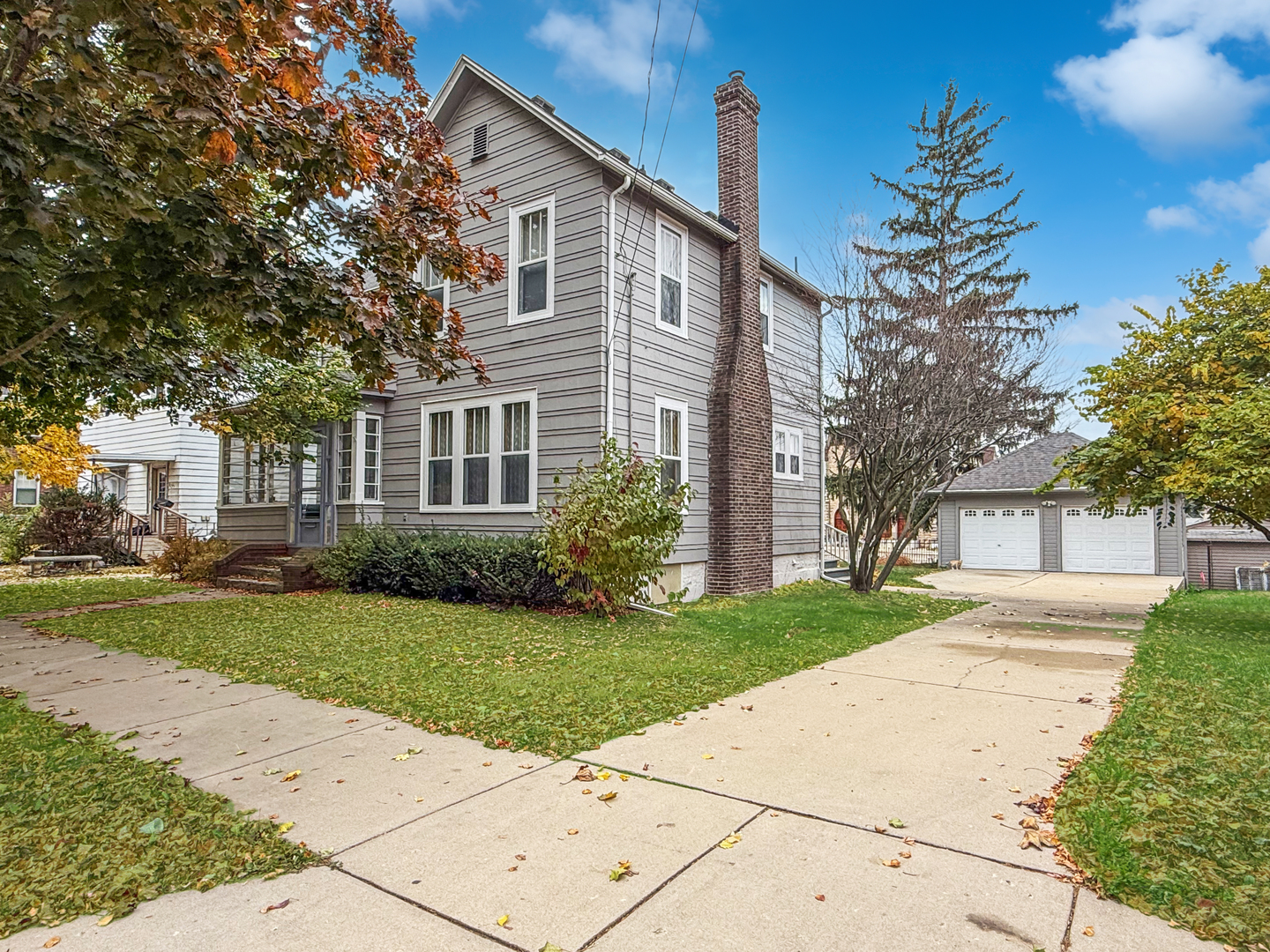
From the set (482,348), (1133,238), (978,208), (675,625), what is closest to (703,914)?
(675,625)

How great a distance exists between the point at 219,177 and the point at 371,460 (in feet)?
30.4

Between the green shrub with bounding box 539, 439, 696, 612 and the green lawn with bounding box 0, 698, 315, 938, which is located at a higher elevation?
the green shrub with bounding box 539, 439, 696, 612

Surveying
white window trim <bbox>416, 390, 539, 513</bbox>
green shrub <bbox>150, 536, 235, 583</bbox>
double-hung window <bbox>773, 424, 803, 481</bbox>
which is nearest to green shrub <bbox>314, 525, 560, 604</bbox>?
white window trim <bbox>416, 390, 539, 513</bbox>

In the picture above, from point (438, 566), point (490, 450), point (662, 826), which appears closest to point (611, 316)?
point (490, 450)

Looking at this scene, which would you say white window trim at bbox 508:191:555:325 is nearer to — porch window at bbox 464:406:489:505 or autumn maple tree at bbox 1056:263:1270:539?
porch window at bbox 464:406:489:505

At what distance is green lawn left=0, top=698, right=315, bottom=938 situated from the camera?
9.19 ft

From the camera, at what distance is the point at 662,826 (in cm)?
338

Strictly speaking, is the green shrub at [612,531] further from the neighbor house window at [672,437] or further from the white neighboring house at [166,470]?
the white neighboring house at [166,470]

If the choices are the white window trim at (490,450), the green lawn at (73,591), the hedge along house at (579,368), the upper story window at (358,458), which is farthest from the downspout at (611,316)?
the green lawn at (73,591)

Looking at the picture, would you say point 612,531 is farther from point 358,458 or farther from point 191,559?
point 191,559

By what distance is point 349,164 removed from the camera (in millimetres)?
4352

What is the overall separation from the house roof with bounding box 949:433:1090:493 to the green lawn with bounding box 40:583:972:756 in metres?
11.5

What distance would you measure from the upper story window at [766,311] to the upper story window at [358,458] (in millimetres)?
7256

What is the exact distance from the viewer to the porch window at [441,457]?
12406 millimetres
